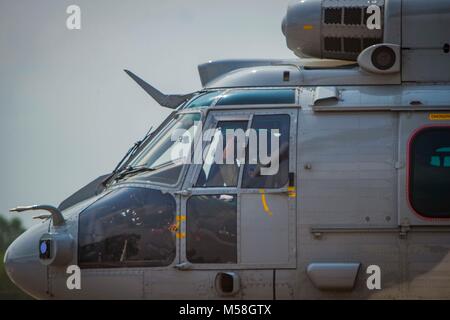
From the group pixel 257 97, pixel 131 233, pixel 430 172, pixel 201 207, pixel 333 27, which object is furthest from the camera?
pixel 333 27

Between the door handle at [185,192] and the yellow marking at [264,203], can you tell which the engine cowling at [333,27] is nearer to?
the yellow marking at [264,203]

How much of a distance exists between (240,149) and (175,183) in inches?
26.1

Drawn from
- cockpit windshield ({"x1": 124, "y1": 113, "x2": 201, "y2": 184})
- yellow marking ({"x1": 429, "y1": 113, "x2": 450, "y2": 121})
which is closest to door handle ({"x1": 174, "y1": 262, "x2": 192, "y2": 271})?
cockpit windshield ({"x1": 124, "y1": 113, "x2": 201, "y2": 184})

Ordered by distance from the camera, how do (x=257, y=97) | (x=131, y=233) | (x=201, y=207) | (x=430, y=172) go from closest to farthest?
(x=430, y=172) → (x=201, y=207) → (x=131, y=233) → (x=257, y=97)

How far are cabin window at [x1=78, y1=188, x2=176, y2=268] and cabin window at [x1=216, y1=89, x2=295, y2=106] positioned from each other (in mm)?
1097

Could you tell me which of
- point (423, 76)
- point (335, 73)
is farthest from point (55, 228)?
point (423, 76)

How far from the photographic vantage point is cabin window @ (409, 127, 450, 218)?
10.6 metres

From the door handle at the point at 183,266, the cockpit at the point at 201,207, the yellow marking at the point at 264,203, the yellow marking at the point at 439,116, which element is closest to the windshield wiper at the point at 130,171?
the cockpit at the point at 201,207

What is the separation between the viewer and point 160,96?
480 inches

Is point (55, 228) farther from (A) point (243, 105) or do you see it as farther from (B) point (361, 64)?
(B) point (361, 64)

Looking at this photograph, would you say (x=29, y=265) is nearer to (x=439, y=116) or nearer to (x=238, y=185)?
(x=238, y=185)

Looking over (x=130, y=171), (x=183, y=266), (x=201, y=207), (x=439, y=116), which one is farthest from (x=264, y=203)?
(x=439, y=116)

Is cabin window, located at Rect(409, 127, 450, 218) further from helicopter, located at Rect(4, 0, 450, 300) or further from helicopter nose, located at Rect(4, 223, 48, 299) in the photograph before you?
helicopter nose, located at Rect(4, 223, 48, 299)

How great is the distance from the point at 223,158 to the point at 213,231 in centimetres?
69
